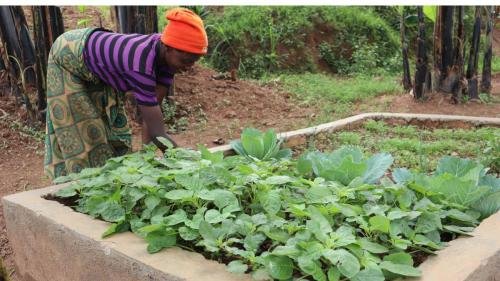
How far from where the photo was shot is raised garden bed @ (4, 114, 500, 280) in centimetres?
146

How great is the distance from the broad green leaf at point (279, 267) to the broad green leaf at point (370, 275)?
160 millimetres

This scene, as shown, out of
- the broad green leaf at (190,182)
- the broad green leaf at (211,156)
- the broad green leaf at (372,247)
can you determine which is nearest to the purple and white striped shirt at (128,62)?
the broad green leaf at (211,156)

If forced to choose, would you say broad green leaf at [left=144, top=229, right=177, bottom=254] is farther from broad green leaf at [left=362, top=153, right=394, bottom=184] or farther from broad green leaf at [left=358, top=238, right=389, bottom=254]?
broad green leaf at [left=362, top=153, right=394, bottom=184]

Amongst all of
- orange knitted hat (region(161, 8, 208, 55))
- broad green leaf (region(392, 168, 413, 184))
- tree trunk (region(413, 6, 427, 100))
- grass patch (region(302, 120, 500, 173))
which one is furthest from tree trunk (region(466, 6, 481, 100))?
orange knitted hat (region(161, 8, 208, 55))

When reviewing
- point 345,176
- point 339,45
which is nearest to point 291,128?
point 345,176

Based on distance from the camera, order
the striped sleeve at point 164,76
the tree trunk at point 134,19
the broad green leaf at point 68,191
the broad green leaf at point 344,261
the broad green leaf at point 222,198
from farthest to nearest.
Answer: the tree trunk at point 134,19, the striped sleeve at point 164,76, the broad green leaf at point 68,191, the broad green leaf at point 222,198, the broad green leaf at point 344,261

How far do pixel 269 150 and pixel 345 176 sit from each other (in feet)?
1.85

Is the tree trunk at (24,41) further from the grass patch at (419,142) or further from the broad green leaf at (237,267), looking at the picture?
the broad green leaf at (237,267)

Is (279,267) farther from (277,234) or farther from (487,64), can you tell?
(487,64)

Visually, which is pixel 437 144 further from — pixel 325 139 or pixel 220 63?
pixel 220 63

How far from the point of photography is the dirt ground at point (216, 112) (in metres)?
3.99

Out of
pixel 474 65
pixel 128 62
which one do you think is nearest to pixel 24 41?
pixel 128 62

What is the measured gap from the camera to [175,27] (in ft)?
8.05

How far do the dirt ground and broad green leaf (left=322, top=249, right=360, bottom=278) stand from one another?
8.90 feet
